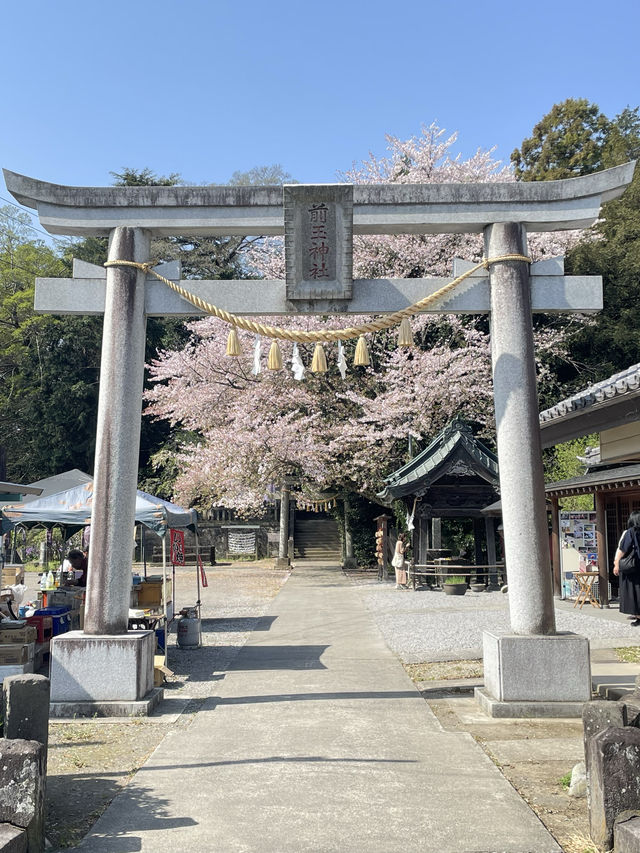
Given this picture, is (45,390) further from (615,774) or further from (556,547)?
(615,774)

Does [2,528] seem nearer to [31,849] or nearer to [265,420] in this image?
[265,420]

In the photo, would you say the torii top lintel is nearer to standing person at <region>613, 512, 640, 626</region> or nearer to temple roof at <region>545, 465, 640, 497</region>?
standing person at <region>613, 512, 640, 626</region>

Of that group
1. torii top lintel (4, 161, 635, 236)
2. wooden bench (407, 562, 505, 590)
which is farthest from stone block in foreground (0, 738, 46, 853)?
wooden bench (407, 562, 505, 590)

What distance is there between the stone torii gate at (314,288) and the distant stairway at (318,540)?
26096 mm

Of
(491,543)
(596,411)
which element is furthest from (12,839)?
(491,543)

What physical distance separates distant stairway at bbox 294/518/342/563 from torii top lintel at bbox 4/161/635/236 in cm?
2647

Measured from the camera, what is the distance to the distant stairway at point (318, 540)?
3541 cm

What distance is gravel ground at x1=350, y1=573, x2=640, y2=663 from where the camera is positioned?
11555 millimetres

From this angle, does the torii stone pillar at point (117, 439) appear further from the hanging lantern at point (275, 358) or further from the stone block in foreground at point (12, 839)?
the stone block in foreground at point (12, 839)

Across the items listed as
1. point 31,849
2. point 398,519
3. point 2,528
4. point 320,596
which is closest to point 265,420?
point 398,519

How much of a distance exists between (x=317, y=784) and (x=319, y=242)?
5.53 metres

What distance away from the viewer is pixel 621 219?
30047 mm

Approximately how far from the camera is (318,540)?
37.6 metres

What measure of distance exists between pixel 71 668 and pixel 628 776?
219 inches
